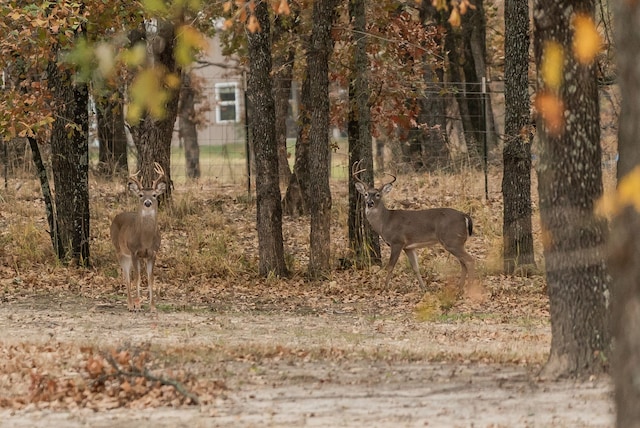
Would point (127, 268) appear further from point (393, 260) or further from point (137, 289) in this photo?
point (393, 260)

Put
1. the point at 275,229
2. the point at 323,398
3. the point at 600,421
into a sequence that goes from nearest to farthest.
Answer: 1. the point at 600,421
2. the point at 323,398
3. the point at 275,229

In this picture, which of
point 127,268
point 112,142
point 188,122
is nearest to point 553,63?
point 127,268

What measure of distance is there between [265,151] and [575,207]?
8.62 meters

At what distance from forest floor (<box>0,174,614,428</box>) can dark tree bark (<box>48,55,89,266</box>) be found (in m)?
0.39

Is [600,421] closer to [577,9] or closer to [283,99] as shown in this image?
[577,9]

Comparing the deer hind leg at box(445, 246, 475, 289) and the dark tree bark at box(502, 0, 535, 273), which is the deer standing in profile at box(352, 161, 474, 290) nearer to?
the deer hind leg at box(445, 246, 475, 289)

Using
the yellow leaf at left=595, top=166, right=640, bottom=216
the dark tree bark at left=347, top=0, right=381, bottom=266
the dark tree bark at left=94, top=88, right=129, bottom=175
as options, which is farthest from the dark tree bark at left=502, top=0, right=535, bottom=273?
the yellow leaf at left=595, top=166, right=640, bottom=216

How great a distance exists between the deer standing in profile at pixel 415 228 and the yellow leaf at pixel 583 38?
8046mm

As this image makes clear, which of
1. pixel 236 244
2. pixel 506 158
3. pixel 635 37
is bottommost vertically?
pixel 236 244

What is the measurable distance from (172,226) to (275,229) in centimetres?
437

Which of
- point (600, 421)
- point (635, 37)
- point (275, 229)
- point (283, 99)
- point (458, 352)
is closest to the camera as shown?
point (635, 37)

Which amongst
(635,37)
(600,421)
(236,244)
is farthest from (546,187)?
(236,244)

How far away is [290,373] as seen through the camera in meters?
9.56

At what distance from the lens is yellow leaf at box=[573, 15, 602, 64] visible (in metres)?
8.29
